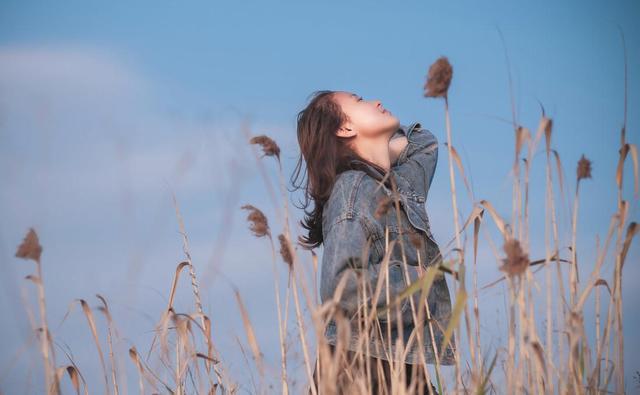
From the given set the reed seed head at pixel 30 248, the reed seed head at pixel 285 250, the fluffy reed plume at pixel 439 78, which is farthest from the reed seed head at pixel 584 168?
the reed seed head at pixel 30 248

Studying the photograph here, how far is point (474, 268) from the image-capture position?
2451 mm

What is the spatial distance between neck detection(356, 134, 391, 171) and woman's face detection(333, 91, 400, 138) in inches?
0.9

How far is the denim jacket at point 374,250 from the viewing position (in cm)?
279

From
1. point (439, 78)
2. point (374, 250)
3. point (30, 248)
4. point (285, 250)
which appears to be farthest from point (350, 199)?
point (30, 248)

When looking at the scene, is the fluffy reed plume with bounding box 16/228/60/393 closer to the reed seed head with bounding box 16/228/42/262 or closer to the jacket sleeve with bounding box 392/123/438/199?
the reed seed head with bounding box 16/228/42/262

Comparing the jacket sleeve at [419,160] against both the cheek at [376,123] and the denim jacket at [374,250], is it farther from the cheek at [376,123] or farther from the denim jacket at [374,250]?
the cheek at [376,123]

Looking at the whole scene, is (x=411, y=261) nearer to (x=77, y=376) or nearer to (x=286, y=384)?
(x=286, y=384)

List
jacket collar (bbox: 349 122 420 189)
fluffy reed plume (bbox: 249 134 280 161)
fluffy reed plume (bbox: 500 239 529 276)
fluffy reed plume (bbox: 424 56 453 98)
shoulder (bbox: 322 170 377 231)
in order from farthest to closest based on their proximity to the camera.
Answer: jacket collar (bbox: 349 122 420 189)
shoulder (bbox: 322 170 377 231)
fluffy reed plume (bbox: 249 134 280 161)
fluffy reed plume (bbox: 424 56 453 98)
fluffy reed plume (bbox: 500 239 529 276)

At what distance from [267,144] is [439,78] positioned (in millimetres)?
533

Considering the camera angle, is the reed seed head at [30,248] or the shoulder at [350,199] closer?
the reed seed head at [30,248]

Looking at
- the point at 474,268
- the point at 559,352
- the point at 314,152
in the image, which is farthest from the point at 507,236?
the point at 314,152

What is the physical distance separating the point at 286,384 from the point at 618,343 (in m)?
1.07

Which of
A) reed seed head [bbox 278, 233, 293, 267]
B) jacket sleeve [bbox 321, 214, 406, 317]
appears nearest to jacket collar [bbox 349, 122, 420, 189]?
jacket sleeve [bbox 321, 214, 406, 317]

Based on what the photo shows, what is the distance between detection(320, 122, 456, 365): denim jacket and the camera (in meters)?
2.79
